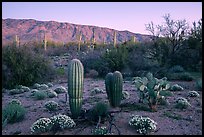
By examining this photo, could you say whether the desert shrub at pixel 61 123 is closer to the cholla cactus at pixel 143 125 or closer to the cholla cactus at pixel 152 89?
the cholla cactus at pixel 143 125

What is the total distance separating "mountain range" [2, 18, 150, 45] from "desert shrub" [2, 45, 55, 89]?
4682 centimetres

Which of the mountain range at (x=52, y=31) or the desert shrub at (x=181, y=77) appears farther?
the mountain range at (x=52, y=31)

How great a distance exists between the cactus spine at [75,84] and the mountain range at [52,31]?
56.5 metres

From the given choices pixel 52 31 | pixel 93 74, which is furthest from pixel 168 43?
pixel 52 31

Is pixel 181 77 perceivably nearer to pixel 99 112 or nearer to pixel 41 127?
pixel 99 112

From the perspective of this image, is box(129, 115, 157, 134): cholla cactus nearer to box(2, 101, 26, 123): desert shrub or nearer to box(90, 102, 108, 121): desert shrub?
box(90, 102, 108, 121): desert shrub

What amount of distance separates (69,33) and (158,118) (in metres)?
69.2

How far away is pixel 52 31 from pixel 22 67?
5816 cm

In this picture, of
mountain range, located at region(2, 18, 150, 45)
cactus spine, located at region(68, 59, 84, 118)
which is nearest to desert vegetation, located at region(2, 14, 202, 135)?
cactus spine, located at region(68, 59, 84, 118)

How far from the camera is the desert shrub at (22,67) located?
1642cm

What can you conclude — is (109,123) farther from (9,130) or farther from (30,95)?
(30,95)

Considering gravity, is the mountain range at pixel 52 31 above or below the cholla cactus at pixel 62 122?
above

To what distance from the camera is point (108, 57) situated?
73.9ft

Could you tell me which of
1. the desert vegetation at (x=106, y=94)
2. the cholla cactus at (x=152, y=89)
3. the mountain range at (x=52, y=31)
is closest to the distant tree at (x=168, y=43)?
the desert vegetation at (x=106, y=94)
